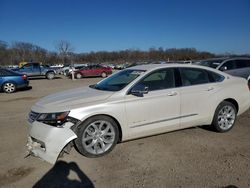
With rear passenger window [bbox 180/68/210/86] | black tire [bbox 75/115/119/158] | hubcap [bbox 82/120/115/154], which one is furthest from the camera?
rear passenger window [bbox 180/68/210/86]

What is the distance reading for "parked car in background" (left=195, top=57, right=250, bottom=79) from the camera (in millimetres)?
10969

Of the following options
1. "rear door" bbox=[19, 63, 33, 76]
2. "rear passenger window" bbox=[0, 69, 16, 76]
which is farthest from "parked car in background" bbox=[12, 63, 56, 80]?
"rear passenger window" bbox=[0, 69, 16, 76]

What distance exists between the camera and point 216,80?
17.1 ft

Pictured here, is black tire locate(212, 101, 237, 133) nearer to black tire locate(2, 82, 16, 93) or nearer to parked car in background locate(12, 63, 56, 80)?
black tire locate(2, 82, 16, 93)

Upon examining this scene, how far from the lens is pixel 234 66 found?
443 inches

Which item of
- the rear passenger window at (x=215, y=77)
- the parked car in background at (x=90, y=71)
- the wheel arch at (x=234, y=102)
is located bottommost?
the parked car in background at (x=90, y=71)

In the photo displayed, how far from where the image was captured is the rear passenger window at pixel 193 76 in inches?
193

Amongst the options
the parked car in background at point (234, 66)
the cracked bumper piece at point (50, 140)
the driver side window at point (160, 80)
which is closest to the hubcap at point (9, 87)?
the parked car in background at point (234, 66)

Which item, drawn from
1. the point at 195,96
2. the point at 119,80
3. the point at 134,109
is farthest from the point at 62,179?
the point at 195,96

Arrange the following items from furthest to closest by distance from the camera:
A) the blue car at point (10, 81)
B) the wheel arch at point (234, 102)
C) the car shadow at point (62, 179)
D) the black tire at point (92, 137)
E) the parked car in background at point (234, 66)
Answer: the blue car at point (10, 81), the parked car in background at point (234, 66), the wheel arch at point (234, 102), the black tire at point (92, 137), the car shadow at point (62, 179)

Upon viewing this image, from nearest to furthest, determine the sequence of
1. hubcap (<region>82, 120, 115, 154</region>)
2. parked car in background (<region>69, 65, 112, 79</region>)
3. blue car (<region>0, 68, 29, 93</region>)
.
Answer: hubcap (<region>82, 120, 115, 154</region>) → blue car (<region>0, 68, 29, 93</region>) → parked car in background (<region>69, 65, 112, 79</region>)

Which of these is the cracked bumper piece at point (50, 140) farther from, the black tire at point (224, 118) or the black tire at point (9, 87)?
the black tire at point (9, 87)

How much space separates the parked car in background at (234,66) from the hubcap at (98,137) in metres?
8.24

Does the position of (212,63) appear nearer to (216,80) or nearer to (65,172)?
(216,80)
